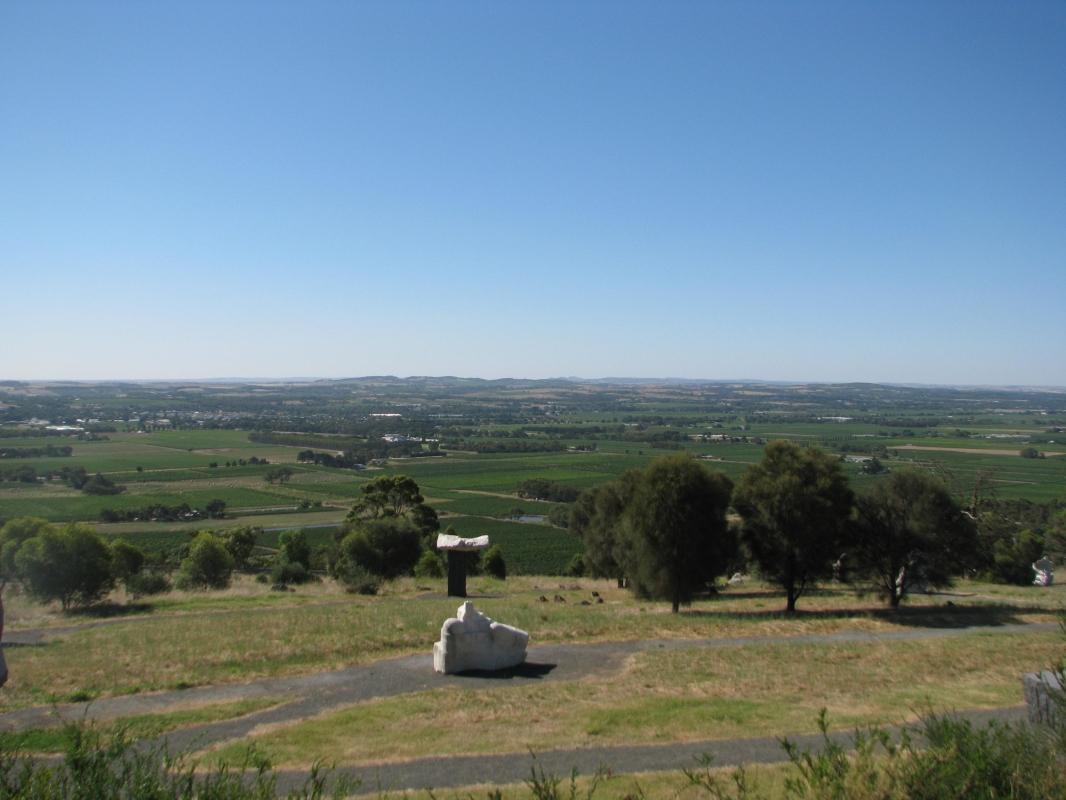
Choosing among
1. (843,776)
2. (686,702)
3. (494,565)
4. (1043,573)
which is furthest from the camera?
(494,565)

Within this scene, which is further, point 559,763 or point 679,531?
point 679,531

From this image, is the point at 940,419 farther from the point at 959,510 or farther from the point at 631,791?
the point at 631,791

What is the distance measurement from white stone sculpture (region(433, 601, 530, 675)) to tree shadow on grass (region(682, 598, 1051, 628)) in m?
8.94

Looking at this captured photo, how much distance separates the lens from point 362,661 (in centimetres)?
1703

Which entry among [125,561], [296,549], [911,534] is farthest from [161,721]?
[296,549]

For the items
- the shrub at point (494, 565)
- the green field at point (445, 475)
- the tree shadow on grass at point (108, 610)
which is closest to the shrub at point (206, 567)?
the tree shadow on grass at point (108, 610)

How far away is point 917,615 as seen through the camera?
22375 millimetres

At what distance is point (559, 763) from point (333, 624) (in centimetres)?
1202

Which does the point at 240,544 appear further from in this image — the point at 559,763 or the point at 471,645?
the point at 559,763

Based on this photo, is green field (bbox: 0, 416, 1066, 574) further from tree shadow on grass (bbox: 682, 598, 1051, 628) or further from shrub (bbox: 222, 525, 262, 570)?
tree shadow on grass (bbox: 682, 598, 1051, 628)

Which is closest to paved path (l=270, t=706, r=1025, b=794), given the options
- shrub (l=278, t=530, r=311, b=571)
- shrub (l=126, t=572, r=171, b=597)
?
shrub (l=126, t=572, r=171, b=597)

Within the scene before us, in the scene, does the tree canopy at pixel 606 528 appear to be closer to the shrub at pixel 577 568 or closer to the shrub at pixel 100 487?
the shrub at pixel 577 568

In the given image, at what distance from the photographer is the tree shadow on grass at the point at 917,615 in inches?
842

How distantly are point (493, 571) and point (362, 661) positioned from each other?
23140 millimetres
